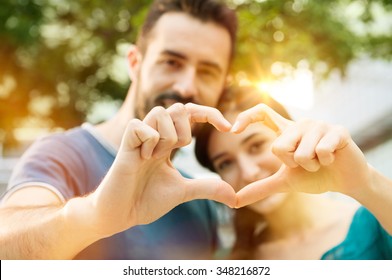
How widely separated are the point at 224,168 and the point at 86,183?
1.22ft

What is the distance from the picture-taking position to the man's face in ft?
4.44

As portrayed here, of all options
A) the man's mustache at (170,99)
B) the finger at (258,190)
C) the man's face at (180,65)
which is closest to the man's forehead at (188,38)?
the man's face at (180,65)

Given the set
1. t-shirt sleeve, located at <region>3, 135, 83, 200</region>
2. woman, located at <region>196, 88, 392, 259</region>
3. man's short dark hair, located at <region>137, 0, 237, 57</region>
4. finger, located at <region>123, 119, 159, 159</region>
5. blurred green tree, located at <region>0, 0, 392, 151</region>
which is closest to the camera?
finger, located at <region>123, 119, 159, 159</region>

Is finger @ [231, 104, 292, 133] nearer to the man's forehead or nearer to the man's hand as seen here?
the man's hand

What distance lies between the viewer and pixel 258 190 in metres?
0.79

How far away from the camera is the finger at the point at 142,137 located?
693 mm

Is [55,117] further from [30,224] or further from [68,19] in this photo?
[30,224]

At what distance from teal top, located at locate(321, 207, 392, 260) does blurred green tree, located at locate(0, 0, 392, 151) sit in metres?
0.61

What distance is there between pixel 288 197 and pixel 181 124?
74 centimetres

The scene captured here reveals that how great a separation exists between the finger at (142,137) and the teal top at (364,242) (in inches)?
23.2

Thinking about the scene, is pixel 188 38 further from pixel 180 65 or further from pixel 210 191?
pixel 210 191

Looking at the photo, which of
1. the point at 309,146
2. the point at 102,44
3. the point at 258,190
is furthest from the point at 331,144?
the point at 102,44

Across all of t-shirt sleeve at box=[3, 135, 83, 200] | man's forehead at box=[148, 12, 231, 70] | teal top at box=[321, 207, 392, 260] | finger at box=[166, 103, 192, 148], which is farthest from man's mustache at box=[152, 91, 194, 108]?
finger at box=[166, 103, 192, 148]

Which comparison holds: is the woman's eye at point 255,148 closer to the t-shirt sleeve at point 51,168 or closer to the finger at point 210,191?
the t-shirt sleeve at point 51,168
